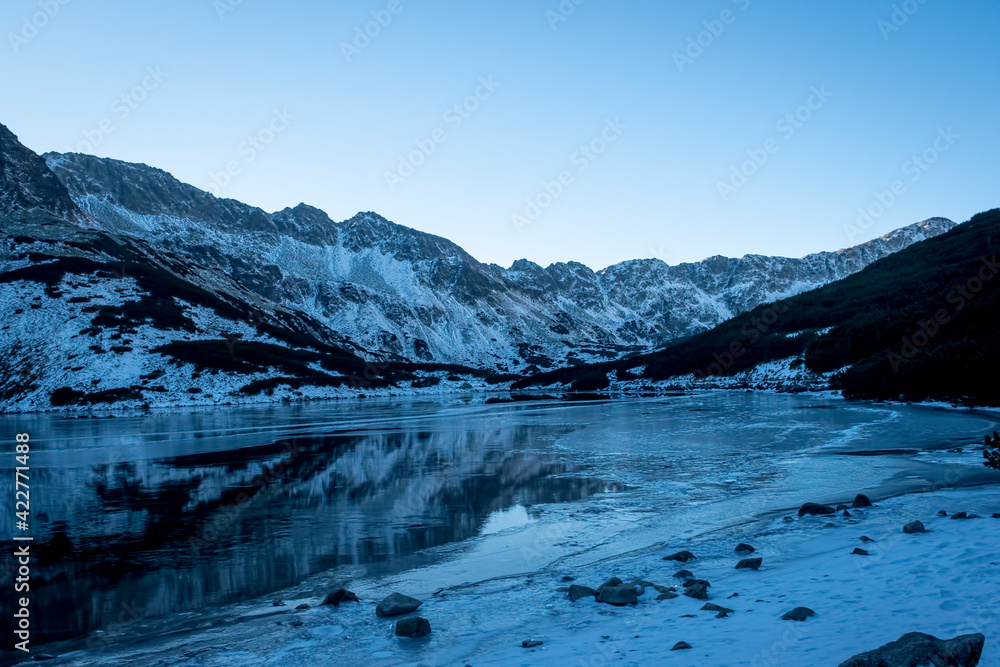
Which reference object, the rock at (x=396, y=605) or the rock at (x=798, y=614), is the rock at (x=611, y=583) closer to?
the rock at (x=798, y=614)

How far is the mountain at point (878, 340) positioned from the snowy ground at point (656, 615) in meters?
46.8

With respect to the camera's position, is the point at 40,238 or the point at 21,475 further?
the point at 40,238

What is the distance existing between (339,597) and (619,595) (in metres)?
4.97

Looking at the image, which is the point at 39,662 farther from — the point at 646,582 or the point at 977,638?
the point at 977,638

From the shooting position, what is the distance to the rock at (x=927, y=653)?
6.57m

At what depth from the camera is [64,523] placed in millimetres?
18969

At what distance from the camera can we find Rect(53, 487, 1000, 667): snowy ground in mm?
8375

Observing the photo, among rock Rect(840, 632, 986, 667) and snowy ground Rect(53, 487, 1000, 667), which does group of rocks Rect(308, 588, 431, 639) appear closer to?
snowy ground Rect(53, 487, 1000, 667)

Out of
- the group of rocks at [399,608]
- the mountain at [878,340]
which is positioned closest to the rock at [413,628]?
the group of rocks at [399,608]

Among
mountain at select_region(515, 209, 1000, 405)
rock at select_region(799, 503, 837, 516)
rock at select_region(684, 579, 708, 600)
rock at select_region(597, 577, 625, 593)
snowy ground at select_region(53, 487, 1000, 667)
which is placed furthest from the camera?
mountain at select_region(515, 209, 1000, 405)

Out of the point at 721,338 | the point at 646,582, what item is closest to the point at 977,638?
the point at 646,582

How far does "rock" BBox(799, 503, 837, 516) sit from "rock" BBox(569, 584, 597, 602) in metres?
8.30

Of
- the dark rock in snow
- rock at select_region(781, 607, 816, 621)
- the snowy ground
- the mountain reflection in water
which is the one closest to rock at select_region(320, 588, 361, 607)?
the snowy ground

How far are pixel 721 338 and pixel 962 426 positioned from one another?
13343cm
